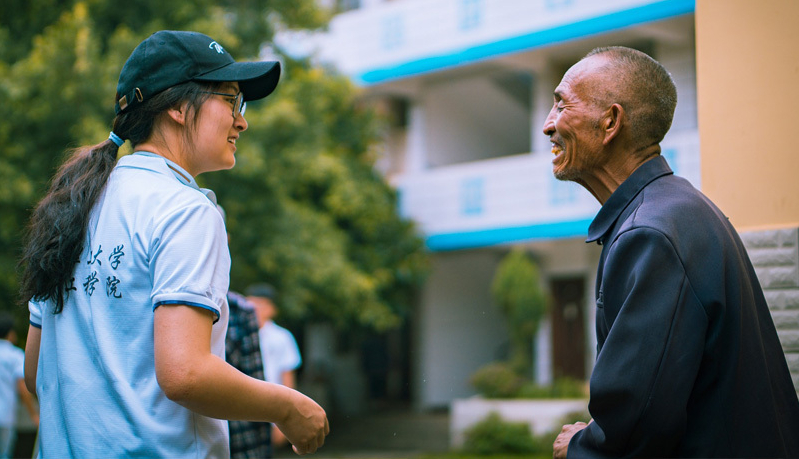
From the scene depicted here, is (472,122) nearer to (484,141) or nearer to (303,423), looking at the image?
(484,141)

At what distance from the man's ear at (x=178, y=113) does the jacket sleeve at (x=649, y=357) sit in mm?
1103

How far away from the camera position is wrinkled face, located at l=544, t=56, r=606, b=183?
235 centimetres

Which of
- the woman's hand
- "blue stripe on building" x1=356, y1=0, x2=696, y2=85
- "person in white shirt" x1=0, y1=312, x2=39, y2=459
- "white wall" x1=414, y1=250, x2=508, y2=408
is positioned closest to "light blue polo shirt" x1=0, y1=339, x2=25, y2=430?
"person in white shirt" x1=0, y1=312, x2=39, y2=459

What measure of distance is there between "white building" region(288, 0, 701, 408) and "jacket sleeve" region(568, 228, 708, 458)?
1183 centimetres

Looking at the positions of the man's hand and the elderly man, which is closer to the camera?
the elderly man

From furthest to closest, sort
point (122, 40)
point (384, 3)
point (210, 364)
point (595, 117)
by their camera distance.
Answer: point (384, 3) < point (122, 40) < point (595, 117) < point (210, 364)

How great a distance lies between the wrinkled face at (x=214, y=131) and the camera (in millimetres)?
2172

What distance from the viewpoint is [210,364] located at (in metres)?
1.82

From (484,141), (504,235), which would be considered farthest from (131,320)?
(484,141)

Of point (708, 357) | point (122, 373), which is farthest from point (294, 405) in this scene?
point (708, 357)

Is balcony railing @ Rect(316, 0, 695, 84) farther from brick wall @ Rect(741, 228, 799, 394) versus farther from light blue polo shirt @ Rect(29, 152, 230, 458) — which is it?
light blue polo shirt @ Rect(29, 152, 230, 458)

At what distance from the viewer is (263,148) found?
1245 cm

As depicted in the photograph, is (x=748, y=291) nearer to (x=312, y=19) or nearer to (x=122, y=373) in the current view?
(x=122, y=373)

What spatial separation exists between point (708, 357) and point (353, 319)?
1492 cm
